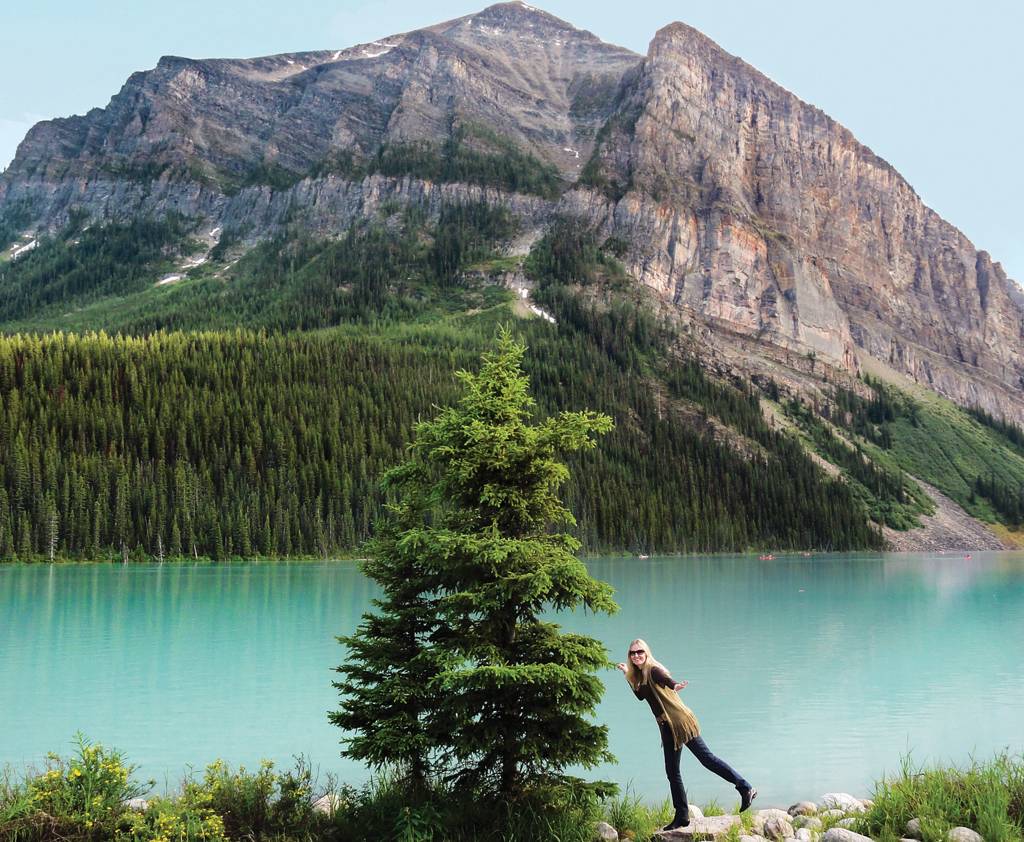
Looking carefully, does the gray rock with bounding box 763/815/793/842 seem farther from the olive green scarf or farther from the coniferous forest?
the coniferous forest

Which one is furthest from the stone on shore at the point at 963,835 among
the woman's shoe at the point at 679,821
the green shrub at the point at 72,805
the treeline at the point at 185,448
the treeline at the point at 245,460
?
the treeline at the point at 185,448

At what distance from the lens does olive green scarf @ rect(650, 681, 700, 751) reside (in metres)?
13.7

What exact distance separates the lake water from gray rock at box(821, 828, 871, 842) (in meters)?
7.33

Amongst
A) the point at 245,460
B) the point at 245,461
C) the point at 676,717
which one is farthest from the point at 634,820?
the point at 245,460

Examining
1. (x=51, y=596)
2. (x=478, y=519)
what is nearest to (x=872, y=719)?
(x=478, y=519)

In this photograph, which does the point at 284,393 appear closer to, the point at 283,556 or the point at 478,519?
the point at 283,556

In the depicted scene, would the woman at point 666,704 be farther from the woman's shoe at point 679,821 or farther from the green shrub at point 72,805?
the green shrub at point 72,805

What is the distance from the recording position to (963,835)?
11539 mm

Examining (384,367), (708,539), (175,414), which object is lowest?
(708,539)

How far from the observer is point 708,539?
561 ft

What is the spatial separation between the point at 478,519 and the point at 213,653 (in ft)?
101

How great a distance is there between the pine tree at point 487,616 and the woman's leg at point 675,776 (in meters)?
1.01

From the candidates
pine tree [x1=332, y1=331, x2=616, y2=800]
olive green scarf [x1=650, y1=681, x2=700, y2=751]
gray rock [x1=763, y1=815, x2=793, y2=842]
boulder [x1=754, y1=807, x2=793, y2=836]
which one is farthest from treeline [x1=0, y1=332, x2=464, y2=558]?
gray rock [x1=763, y1=815, x2=793, y2=842]

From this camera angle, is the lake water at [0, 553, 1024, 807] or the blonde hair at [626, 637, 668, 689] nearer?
the blonde hair at [626, 637, 668, 689]
